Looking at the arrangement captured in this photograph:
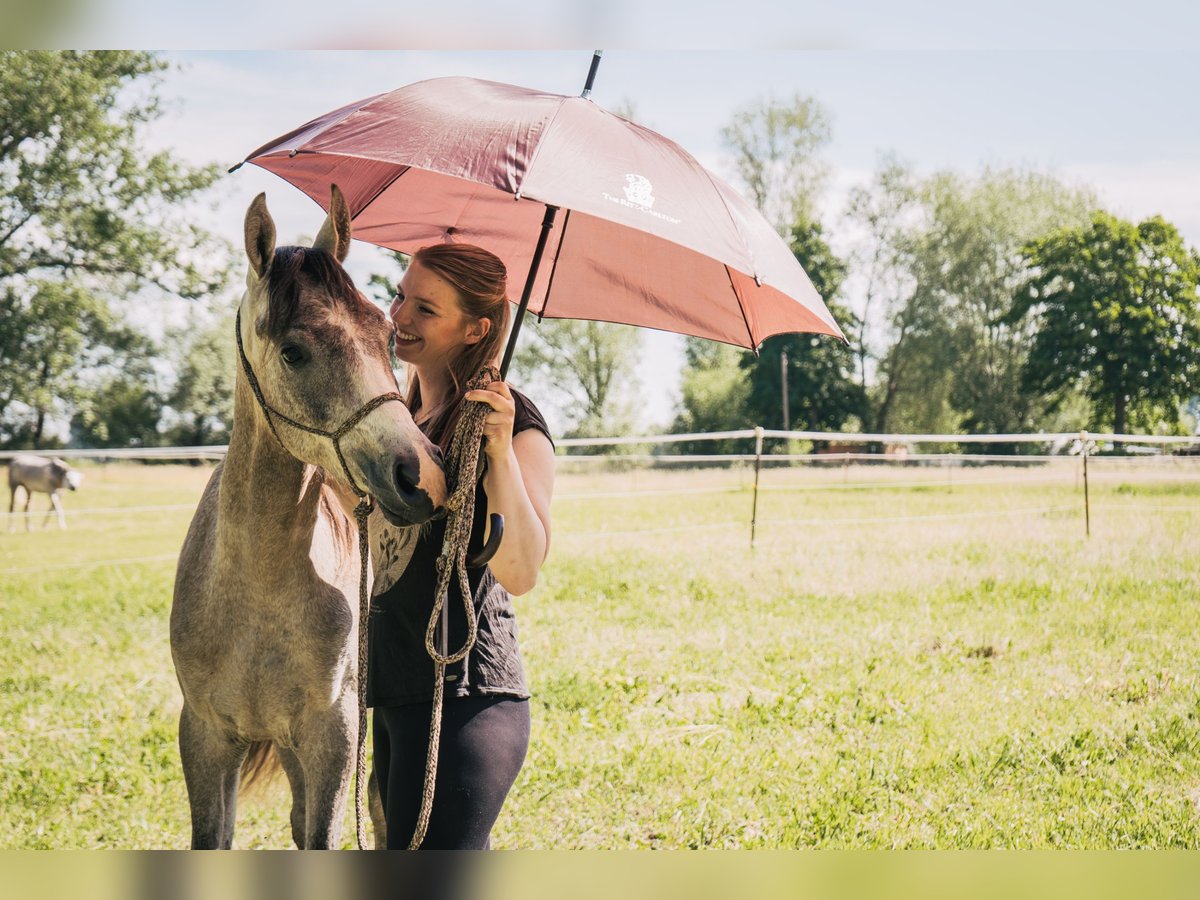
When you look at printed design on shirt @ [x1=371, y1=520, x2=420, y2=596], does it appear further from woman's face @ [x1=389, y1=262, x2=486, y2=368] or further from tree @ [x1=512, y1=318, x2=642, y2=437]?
tree @ [x1=512, y1=318, x2=642, y2=437]

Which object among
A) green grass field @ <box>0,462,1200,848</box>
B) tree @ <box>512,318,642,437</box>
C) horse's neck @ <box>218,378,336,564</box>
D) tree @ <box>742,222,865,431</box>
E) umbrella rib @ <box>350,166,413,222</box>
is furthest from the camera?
tree @ <box>512,318,642,437</box>

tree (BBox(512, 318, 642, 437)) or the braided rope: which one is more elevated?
tree (BBox(512, 318, 642, 437))

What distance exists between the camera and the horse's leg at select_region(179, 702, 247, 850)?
1.80 m

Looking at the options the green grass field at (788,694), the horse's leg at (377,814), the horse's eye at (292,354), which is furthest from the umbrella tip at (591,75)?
the green grass field at (788,694)

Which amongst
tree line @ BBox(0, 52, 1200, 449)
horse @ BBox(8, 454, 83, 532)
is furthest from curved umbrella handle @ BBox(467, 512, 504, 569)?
tree line @ BBox(0, 52, 1200, 449)

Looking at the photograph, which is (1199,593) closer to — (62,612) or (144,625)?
(144,625)

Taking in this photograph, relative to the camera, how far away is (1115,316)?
12922 millimetres

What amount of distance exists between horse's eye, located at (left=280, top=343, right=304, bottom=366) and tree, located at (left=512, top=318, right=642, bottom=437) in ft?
63.2

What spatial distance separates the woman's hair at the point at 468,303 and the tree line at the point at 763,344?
Result: 1305 cm

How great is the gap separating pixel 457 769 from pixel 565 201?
87 centimetres

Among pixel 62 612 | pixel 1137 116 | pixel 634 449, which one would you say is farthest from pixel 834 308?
pixel 62 612

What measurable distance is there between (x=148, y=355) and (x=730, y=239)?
19.1 metres

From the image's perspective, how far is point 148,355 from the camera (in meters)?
18.1

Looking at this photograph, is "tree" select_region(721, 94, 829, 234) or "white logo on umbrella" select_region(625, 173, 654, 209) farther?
"tree" select_region(721, 94, 829, 234)
